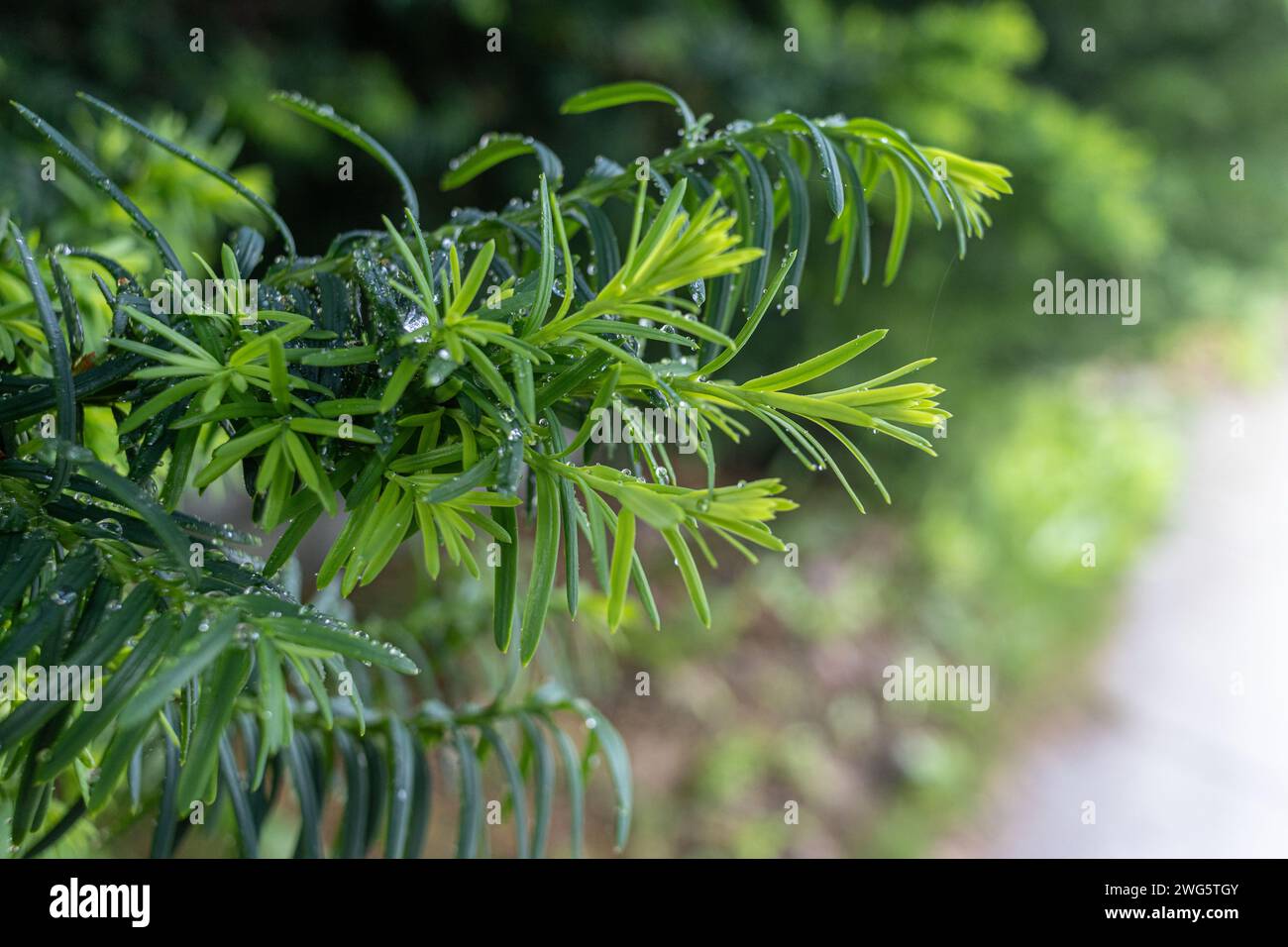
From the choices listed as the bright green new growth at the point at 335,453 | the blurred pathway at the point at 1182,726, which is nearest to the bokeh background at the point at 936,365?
the blurred pathway at the point at 1182,726

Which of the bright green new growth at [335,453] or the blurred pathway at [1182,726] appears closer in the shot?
the bright green new growth at [335,453]

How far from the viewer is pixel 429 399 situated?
39 cm

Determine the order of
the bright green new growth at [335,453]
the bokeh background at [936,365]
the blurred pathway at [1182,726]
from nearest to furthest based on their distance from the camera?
the bright green new growth at [335,453]
the bokeh background at [936,365]
the blurred pathway at [1182,726]

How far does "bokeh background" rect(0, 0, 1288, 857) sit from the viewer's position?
1.50 meters

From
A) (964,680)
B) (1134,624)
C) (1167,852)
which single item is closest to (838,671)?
(964,680)

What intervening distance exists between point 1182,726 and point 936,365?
3.71ft

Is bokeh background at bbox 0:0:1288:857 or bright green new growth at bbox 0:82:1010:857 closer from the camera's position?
bright green new growth at bbox 0:82:1010:857

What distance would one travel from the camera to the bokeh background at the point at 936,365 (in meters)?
1.50

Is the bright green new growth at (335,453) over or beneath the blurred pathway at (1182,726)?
over

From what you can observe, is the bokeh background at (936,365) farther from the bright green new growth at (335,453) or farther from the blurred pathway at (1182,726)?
the bright green new growth at (335,453)

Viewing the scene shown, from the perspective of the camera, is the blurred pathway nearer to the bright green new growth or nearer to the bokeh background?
the bokeh background

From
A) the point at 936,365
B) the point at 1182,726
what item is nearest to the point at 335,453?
the point at 936,365

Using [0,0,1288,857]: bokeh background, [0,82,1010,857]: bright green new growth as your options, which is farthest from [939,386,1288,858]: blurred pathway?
[0,82,1010,857]: bright green new growth
